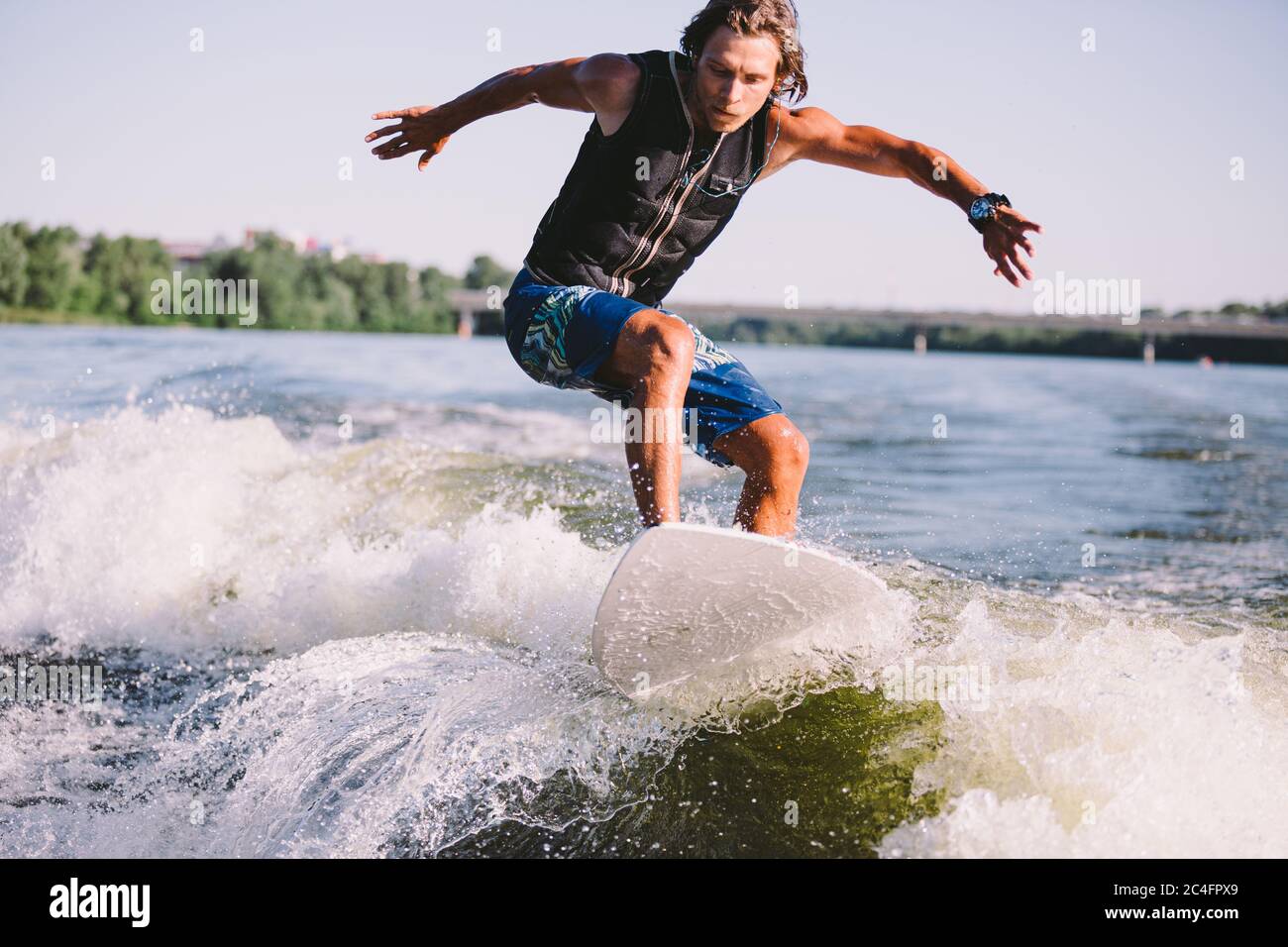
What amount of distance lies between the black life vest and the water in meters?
1.68

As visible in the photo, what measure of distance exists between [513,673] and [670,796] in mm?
951

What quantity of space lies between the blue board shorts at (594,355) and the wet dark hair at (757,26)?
1.04m

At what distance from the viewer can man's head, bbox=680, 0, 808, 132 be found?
3947 mm

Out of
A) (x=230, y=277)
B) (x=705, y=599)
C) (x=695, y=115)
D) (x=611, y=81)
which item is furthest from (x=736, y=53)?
(x=230, y=277)

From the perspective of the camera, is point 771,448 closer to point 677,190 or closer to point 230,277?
point 677,190

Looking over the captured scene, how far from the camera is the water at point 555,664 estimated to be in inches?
141

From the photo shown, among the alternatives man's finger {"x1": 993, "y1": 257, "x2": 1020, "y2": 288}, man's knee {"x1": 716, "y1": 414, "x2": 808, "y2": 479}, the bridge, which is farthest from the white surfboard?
the bridge

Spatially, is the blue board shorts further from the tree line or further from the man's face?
the tree line

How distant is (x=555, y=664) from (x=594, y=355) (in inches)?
57.3

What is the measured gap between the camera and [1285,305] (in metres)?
81.8

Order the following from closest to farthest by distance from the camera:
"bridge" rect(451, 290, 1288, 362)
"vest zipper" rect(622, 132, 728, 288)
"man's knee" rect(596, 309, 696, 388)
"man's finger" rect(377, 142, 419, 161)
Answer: "man's knee" rect(596, 309, 696, 388)
"vest zipper" rect(622, 132, 728, 288)
"man's finger" rect(377, 142, 419, 161)
"bridge" rect(451, 290, 1288, 362)

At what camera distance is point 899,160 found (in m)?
4.57
